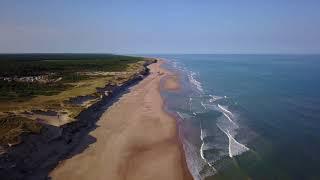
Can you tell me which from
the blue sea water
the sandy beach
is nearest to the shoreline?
the sandy beach

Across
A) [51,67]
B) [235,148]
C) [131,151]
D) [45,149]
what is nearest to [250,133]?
[235,148]

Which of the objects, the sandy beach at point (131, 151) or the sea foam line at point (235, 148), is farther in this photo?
the sea foam line at point (235, 148)

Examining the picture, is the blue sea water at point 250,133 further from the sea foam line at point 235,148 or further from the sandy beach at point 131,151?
the sandy beach at point 131,151

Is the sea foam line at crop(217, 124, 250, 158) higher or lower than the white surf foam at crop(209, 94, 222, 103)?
lower

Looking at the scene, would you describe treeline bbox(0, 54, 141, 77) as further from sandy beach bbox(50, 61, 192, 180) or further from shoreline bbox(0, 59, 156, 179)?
shoreline bbox(0, 59, 156, 179)

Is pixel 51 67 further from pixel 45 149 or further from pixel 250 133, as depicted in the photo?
pixel 45 149

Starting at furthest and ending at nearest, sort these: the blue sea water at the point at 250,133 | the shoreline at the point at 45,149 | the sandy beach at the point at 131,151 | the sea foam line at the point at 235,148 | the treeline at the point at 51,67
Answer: the treeline at the point at 51,67 < the sea foam line at the point at 235,148 < the blue sea water at the point at 250,133 < the sandy beach at the point at 131,151 < the shoreline at the point at 45,149

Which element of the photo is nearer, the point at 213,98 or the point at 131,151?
the point at 131,151

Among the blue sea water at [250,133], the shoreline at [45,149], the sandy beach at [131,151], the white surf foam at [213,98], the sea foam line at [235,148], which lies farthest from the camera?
the white surf foam at [213,98]

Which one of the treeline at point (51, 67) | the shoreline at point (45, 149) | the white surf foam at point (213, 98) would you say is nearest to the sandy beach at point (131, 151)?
the shoreline at point (45, 149)
